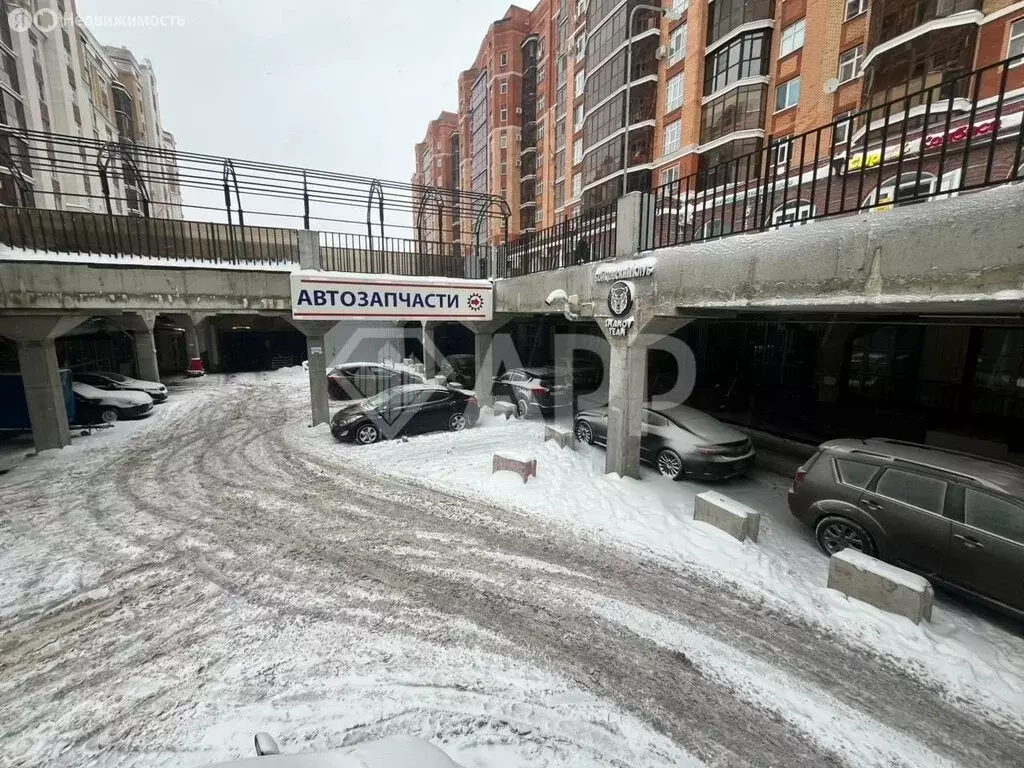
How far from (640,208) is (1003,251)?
4.69 m

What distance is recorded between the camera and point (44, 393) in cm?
1071

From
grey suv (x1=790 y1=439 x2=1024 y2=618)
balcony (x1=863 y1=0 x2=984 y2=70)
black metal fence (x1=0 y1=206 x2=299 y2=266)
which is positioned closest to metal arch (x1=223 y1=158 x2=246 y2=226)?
black metal fence (x1=0 y1=206 x2=299 y2=266)

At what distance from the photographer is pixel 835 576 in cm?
535

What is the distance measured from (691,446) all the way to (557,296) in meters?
4.38

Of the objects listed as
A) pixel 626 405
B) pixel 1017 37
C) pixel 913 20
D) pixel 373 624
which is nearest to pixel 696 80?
pixel 913 20

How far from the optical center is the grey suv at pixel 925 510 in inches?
186

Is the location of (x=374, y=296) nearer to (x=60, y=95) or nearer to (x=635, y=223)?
(x=635, y=223)

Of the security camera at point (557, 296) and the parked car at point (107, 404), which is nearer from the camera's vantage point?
the security camera at point (557, 296)

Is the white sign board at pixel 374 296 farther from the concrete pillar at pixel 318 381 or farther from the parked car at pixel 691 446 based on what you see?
the parked car at pixel 691 446

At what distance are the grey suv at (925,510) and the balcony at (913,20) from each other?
17.5 m

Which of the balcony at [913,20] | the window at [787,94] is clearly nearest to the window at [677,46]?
→ the window at [787,94]

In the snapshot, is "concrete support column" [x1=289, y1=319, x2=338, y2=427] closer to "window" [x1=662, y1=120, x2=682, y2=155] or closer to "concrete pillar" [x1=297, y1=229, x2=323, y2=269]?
"concrete pillar" [x1=297, y1=229, x2=323, y2=269]

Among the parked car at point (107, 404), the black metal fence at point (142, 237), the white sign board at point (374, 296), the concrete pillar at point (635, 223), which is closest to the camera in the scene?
the concrete pillar at point (635, 223)

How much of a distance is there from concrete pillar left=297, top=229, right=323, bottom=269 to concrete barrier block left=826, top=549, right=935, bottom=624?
40.3 feet
